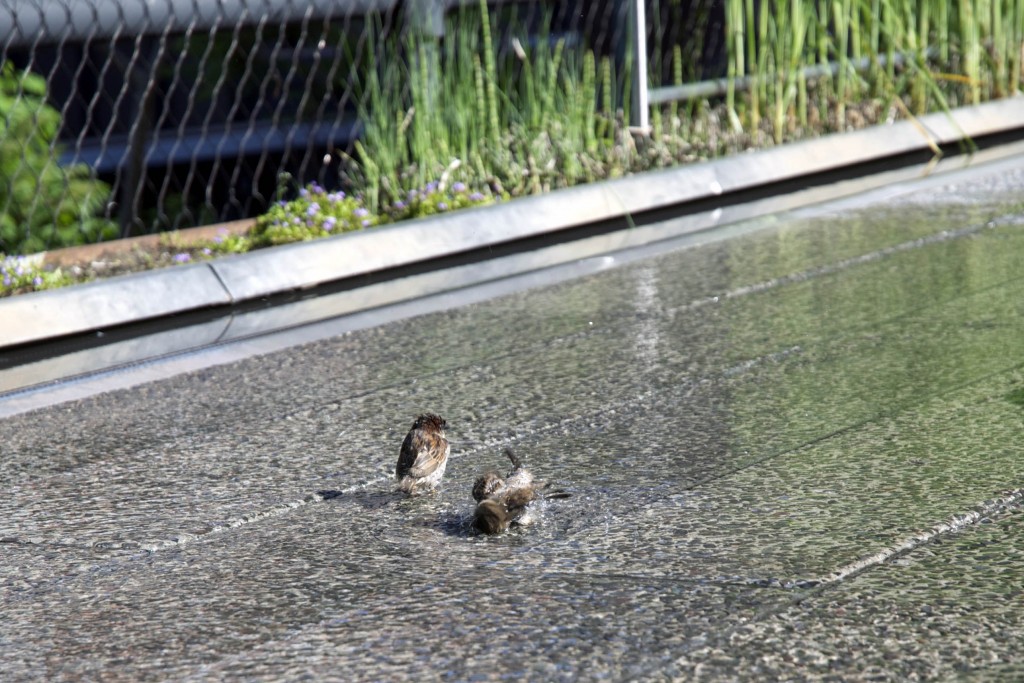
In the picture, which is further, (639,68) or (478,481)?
(639,68)

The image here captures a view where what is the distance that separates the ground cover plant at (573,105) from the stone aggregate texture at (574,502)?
1.78 metres

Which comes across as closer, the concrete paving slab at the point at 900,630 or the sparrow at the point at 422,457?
the concrete paving slab at the point at 900,630

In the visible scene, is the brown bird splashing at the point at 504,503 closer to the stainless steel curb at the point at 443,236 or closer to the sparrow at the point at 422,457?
the sparrow at the point at 422,457

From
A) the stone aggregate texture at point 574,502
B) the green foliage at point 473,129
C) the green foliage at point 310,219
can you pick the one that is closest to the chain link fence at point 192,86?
the green foliage at point 473,129

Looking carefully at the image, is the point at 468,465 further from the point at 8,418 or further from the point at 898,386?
the point at 8,418

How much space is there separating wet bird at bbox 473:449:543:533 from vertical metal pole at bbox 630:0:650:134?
5501 millimetres

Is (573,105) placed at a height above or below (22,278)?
above

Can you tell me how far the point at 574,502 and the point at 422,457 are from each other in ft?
1.25

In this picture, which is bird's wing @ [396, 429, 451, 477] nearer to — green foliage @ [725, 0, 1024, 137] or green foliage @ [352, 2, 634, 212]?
green foliage @ [352, 2, 634, 212]

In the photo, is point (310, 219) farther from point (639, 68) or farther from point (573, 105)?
point (639, 68)

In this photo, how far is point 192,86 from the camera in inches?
435

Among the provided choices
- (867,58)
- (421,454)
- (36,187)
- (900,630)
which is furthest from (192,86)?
(900,630)

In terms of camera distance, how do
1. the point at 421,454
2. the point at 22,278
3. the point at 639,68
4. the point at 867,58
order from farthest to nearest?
the point at 867,58 < the point at 639,68 < the point at 22,278 < the point at 421,454

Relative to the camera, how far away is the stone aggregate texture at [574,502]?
8.98ft
